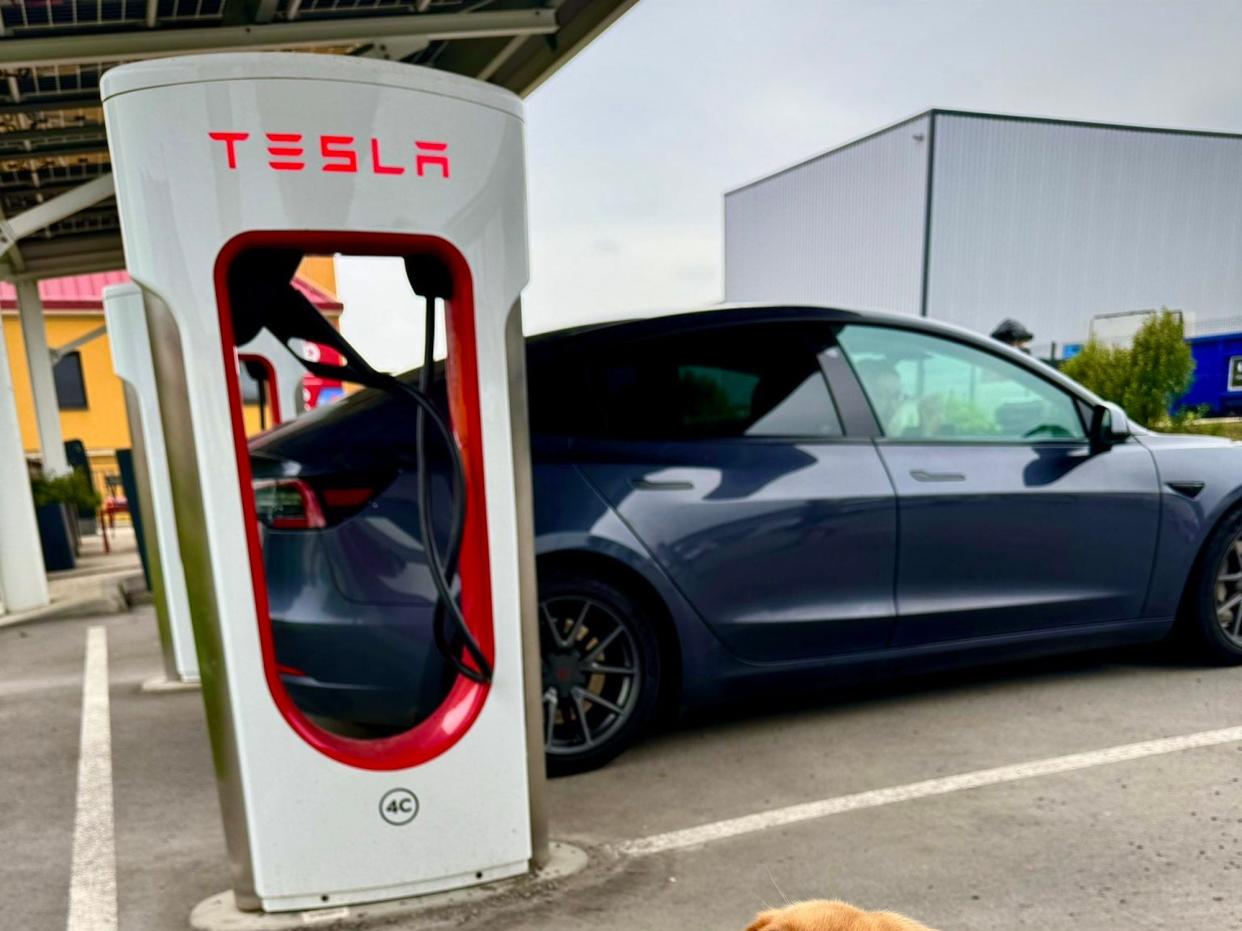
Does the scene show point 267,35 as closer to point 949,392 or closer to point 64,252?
point 949,392

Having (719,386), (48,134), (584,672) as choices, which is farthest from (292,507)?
(48,134)

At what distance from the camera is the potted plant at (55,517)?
8.43 metres

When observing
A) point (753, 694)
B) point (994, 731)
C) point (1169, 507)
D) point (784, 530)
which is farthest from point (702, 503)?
point (1169, 507)

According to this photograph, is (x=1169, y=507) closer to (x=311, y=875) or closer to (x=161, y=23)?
(x=311, y=875)

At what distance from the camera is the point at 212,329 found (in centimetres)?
191

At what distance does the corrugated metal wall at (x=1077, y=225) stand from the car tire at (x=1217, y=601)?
3152cm

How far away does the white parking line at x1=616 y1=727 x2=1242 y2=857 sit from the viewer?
2643 mm

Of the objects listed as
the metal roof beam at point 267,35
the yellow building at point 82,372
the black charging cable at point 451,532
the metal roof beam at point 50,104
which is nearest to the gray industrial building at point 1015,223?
the yellow building at point 82,372

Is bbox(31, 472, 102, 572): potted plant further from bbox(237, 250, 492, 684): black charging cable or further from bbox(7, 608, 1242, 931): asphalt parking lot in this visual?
bbox(237, 250, 492, 684): black charging cable

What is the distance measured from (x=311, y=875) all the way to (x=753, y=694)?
1.74 metres

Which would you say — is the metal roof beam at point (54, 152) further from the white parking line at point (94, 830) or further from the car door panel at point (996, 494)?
the car door panel at point (996, 494)

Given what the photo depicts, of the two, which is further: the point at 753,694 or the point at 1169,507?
the point at 1169,507

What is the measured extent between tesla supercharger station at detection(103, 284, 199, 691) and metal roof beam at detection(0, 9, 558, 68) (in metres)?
1.56

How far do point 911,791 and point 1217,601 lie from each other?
216 cm
